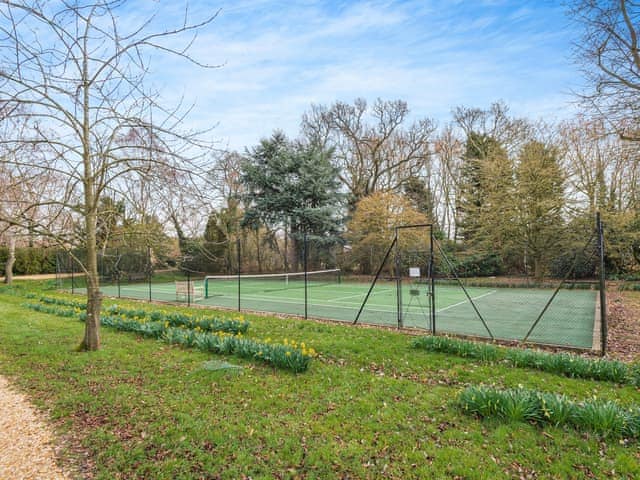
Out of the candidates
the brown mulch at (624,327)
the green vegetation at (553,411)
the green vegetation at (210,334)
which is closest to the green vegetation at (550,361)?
the green vegetation at (553,411)

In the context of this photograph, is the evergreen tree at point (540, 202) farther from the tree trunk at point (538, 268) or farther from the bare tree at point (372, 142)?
the bare tree at point (372, 142)

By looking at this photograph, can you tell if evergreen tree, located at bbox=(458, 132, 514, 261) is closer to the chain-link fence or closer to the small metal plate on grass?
the chain-link fence

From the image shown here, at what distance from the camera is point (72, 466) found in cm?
313

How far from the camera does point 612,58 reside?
931 cm

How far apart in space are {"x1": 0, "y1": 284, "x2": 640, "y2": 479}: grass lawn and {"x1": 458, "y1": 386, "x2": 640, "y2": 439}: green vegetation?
13cm

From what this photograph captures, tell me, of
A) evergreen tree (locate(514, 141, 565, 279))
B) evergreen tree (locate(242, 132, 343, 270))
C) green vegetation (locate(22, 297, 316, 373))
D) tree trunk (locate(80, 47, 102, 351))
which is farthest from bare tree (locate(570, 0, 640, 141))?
evergreen tree (locate(242, 132, 343, 270))

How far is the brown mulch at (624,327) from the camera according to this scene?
6.61 metres

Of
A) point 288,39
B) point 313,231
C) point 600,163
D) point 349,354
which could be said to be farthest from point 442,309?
point 313,231

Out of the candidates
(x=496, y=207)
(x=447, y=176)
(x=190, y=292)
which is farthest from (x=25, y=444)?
(x=447, y=176)

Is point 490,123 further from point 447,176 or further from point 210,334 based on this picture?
point 210,334

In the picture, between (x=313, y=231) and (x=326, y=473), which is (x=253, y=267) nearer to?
(x=313, y=231)

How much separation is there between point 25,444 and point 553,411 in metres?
5.07

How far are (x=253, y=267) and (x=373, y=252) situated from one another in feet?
34.9

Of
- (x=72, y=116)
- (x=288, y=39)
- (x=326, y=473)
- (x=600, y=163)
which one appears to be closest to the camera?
(x=326, y=473)
